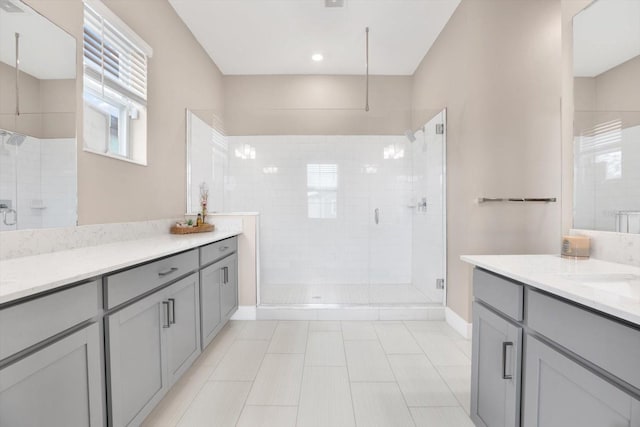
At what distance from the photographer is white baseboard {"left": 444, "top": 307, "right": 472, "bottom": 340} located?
8.23 ft

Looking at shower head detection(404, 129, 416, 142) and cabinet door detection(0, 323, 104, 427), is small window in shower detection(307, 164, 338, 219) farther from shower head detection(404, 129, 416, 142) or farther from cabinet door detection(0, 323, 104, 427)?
cabinet door detection(0, 323, 104, 427)

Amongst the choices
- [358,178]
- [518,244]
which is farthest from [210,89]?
[518,244]

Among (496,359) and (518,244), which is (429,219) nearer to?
(518,244)

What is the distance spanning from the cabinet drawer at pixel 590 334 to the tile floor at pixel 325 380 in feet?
2.84

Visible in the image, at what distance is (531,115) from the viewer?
2.37 m

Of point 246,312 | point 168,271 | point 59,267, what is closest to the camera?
point 59,267

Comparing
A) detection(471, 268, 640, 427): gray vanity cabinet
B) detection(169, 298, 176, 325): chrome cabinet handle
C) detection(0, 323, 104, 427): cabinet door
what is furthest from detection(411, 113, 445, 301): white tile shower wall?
detection(0, 323, 104, 427): cabinet door

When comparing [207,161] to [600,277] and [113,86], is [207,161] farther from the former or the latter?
[600,277]

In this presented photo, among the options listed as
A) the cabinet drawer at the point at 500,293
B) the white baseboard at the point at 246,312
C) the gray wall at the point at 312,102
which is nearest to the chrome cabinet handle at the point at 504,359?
the cabinet drawer at the point at 500,293

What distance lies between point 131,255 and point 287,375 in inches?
48.3

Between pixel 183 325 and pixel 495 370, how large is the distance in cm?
163

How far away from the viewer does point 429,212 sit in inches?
130

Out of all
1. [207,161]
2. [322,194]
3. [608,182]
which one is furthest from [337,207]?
[608,182]

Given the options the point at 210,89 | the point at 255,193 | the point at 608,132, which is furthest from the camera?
the point at 255,193
